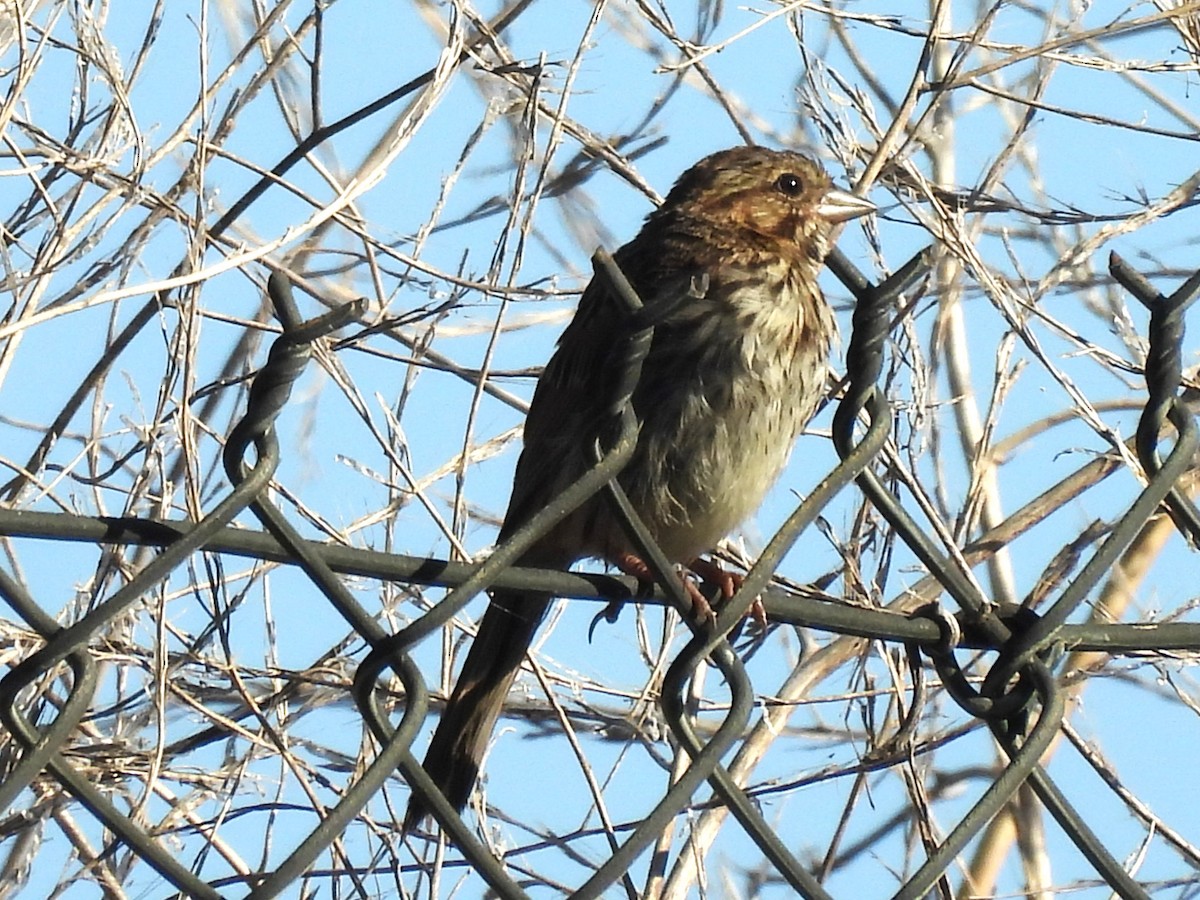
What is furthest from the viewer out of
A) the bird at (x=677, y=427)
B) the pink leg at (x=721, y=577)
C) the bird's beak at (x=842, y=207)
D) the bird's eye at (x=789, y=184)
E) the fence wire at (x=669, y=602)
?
the bird's eye at (x=789, y=184)

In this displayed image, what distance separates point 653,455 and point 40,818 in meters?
1.55

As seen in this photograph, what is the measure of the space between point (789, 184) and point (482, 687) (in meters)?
1.50

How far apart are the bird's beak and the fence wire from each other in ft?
7.72

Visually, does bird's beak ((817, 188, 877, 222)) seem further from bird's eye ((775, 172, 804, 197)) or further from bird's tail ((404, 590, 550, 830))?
bird's tail ((404, 590, 550, 830))

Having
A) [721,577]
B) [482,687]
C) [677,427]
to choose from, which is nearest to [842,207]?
[677,427]

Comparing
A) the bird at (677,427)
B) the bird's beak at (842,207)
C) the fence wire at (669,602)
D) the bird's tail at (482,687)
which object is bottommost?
the fence wire at (669,602)

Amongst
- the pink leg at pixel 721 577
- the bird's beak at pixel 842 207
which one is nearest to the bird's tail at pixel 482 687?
the pink leg at pixel 721 577

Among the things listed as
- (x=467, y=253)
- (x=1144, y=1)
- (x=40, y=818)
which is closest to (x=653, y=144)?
(x=467, y=253)

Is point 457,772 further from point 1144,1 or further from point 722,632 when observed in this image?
point 1144,1

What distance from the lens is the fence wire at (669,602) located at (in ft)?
5.06

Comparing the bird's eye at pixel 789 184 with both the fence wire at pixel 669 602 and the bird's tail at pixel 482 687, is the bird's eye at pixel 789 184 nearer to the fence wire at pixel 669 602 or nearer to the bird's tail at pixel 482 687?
the bird's tail at pixel 482 687

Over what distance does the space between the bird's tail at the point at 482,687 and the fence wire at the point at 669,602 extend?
1.65 metres

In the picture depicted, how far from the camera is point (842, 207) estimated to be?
4.59 meters

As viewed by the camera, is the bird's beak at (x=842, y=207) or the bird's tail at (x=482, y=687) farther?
the bird's beak at (x=842, y=207)
